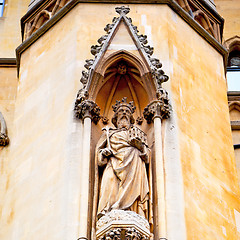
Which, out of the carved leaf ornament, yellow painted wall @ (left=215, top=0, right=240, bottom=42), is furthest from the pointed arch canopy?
yellow painted wall @ (left=215, top=0, right=240, bottom=42)

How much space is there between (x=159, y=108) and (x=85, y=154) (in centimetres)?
127

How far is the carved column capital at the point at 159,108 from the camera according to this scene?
13.3m

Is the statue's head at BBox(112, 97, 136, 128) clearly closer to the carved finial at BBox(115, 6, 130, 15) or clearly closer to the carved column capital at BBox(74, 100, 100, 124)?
the carved column capital at BBox(74, 100, 100, 124)

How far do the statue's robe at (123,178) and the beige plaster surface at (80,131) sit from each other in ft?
1.09

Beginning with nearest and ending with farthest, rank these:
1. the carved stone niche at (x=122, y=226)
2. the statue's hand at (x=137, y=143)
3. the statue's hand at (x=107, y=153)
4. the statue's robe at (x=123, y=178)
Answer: the carved stone niche at (x=122, y=226)
the statue's robe at (x=123, y=178)
the statue's hand at (x=107, y=153)
the statue's hand at (x=137, y=143)

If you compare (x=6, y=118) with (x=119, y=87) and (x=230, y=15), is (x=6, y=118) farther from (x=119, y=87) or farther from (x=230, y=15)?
(x=230, y=15)

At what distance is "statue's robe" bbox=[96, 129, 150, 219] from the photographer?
40.3 ft

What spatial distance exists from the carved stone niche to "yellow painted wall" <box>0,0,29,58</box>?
6.08 meters

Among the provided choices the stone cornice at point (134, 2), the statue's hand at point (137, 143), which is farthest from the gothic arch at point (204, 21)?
the statue's hand at point (137, 143)

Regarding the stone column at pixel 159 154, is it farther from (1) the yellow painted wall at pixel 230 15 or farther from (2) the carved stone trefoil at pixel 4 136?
(1) the yellow painted wall at pixel 230 15

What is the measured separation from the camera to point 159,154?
12812 millimetres

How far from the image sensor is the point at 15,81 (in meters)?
16.6

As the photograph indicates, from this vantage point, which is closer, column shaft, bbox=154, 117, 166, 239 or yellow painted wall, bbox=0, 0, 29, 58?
column shaft, bbox=154, 117, 166, 239

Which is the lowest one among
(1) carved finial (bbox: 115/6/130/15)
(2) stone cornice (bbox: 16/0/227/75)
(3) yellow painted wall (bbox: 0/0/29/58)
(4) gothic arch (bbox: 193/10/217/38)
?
(1) carved finial (bbox: 115/6/130/15)
